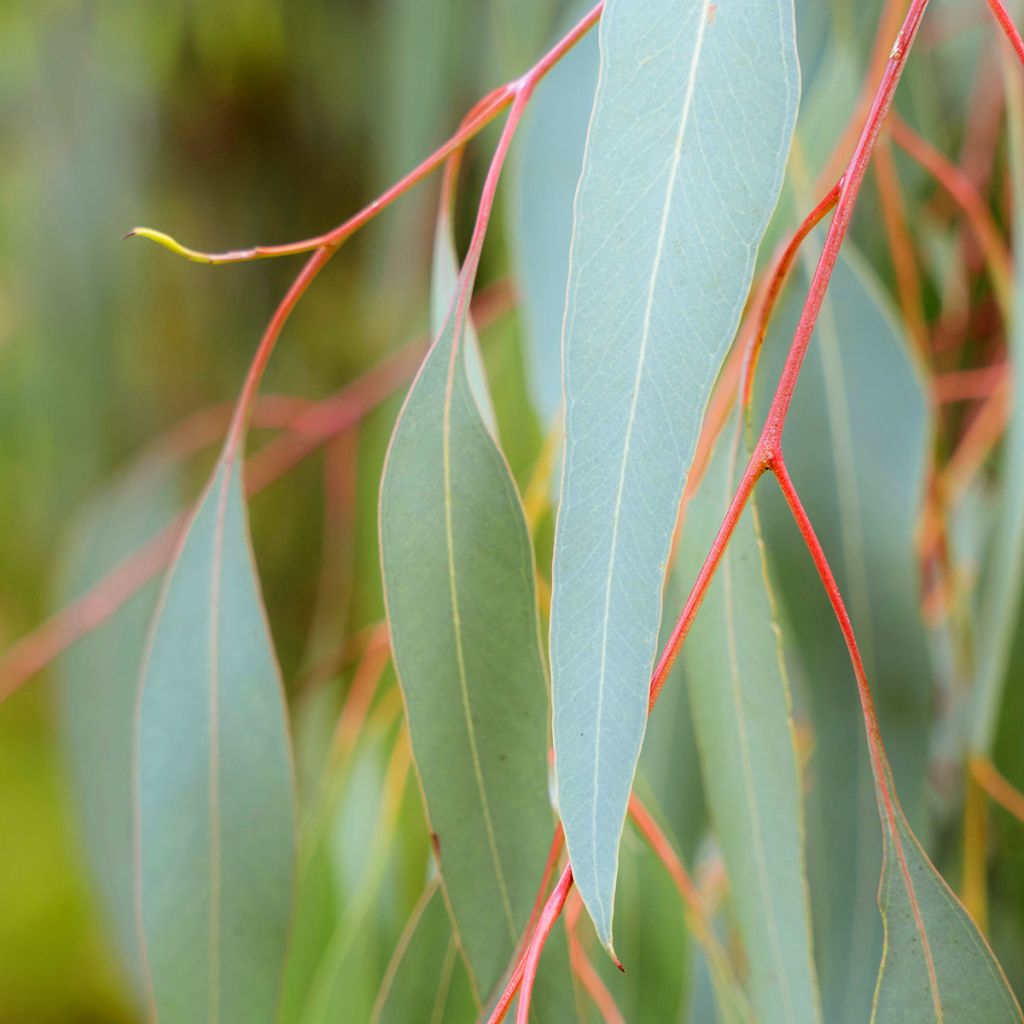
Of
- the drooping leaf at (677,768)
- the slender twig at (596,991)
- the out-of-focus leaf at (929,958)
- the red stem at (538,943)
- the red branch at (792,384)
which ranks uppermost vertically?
the red branch at (792,384)

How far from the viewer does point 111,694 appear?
3.03ft

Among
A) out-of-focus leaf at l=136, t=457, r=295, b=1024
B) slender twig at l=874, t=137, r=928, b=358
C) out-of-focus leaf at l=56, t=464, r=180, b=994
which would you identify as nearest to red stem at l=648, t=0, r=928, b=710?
out-of-focus leaf at l=136, t=457, r=295, b=1024

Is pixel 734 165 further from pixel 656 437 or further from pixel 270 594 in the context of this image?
pixel 270 594

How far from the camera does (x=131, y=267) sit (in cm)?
145

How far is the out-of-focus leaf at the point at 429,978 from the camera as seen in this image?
0.51 metres

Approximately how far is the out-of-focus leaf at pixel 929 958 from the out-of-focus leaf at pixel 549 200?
30 cm

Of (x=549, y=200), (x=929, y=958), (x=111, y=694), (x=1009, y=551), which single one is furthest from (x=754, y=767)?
(x=111, y=694)

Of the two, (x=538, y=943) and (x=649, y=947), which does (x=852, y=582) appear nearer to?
(x=649, y=947)

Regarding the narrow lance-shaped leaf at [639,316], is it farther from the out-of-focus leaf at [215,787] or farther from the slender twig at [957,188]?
the slender twig at [957,188]

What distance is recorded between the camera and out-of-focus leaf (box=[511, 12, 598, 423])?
2.02ft

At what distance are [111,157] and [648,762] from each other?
3.39 ft

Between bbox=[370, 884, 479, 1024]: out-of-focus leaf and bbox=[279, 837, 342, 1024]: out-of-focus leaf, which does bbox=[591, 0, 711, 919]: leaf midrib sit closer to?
bbox=[370, 884, 479, 1024]: out-of-focus leaf

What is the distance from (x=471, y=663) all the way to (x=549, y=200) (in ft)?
0.99

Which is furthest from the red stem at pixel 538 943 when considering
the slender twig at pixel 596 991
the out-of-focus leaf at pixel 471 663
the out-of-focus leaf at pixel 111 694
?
the out-of-focus leaf at pixel 111 694
